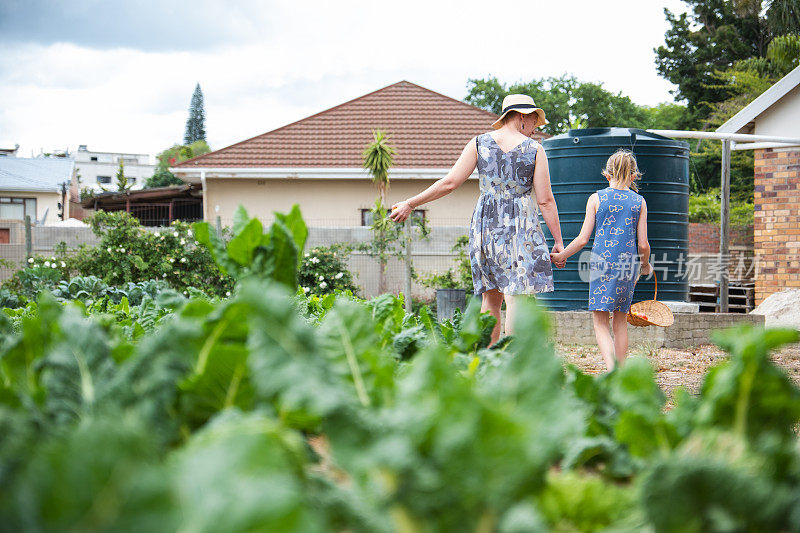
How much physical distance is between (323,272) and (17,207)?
30.3 meters

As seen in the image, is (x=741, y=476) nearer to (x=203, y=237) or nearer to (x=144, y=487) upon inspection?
(x=144, y=487)

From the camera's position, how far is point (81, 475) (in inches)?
14.9

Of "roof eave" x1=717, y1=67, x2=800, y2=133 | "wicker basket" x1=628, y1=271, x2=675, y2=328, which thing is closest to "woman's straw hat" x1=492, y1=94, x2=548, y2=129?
"wicker basket" x1=628, y1=271, x2=675, y2=328

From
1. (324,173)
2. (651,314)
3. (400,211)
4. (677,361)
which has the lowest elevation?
(677,361)

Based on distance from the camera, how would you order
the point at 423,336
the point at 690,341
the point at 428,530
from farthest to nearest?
1. the point at 690,341
2. the point at 423,336
3. the point at 428,530

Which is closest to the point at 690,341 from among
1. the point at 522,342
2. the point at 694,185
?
the point at 522,342

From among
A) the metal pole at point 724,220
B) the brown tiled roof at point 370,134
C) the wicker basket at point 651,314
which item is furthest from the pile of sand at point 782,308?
the brown tiled roof at point 370,134

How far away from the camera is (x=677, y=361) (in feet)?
25.8

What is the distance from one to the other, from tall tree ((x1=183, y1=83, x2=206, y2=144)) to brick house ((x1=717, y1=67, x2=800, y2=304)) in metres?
85.6

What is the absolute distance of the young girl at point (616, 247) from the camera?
17.9ft

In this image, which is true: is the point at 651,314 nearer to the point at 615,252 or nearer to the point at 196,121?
the point at 615,252

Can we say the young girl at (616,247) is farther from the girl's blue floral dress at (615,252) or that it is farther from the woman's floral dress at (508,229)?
the woman's floral dress at (508,229)

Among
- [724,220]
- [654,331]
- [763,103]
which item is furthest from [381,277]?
[763,103]

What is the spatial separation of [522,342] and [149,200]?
31.4 meters
